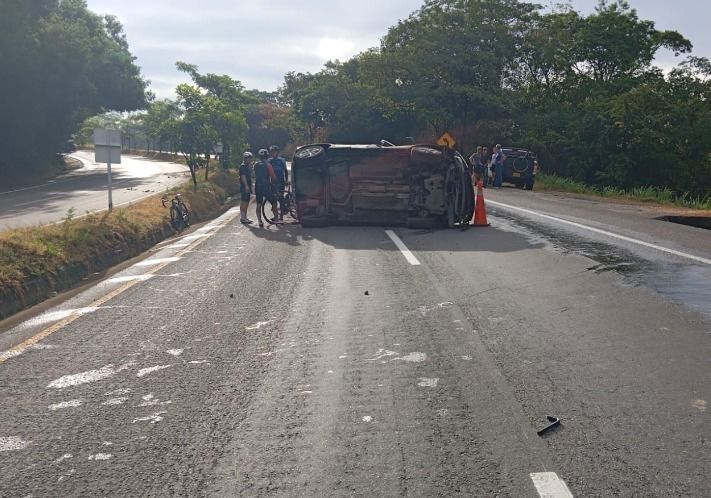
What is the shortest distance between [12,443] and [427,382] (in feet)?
9.29

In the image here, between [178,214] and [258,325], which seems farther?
[178,214]

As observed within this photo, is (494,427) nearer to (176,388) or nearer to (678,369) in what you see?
(678,369)

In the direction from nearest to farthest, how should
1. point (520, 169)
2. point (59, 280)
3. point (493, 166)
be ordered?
point (59, 280) → point (493, 166) → point (520, 169)

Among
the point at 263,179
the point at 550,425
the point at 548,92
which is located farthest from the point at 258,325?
the point at 548,92

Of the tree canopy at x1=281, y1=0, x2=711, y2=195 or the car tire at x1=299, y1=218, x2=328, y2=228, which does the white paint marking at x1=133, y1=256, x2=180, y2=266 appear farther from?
the tree canopy at x1=281, y1=0, x2=711, y2=195

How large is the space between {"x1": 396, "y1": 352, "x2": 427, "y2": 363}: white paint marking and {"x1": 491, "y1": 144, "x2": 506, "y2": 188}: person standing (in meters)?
25.1

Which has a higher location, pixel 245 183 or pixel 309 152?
pixel 309 152

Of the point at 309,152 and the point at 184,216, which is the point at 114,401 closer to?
the point at 309,152

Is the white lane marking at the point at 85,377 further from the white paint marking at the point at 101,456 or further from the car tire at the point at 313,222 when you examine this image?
the car tire at the point at 313,222

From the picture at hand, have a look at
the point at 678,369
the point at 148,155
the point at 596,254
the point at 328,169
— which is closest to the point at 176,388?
the point at 678,369

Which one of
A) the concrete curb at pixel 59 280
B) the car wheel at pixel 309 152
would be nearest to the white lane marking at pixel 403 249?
the car wheel at pixel 309 152

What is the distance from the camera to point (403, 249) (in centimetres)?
1220

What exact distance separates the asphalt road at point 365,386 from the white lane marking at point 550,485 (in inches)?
0.6

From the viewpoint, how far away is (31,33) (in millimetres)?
37906
